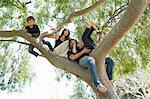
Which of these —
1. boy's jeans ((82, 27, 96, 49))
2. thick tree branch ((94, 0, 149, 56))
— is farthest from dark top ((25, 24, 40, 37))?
thick tree branch ((94, 0, 149, 56))

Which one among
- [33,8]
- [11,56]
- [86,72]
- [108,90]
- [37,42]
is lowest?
[108,90]

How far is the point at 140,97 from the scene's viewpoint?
20891 mm

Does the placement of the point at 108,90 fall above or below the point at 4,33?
below

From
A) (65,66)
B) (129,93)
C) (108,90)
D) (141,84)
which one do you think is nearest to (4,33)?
(65,66)

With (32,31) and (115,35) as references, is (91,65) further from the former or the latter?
(32,31)

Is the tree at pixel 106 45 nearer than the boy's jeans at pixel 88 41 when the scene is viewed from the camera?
Yes

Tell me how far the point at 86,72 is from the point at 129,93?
58.1 feet

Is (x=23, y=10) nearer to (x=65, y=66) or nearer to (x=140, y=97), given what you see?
(x=65, y=66)

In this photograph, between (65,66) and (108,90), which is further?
(65,66)

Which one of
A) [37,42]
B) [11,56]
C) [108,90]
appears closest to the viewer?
[108,90]

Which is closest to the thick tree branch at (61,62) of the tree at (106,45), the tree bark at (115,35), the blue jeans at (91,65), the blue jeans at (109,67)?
the tree at (106,45)

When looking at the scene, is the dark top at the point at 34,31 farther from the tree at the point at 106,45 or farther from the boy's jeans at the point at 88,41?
the boy's jeans at the point at 88,41

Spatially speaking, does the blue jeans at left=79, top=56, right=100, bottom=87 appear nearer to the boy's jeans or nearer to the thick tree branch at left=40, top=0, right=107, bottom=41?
the boy's jeans

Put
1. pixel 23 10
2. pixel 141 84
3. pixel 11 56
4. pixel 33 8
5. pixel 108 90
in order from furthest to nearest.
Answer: pixel 141 84 < pixel 11 56 < pixel 33 8 < pixel 23 10 < pixel 108 90
